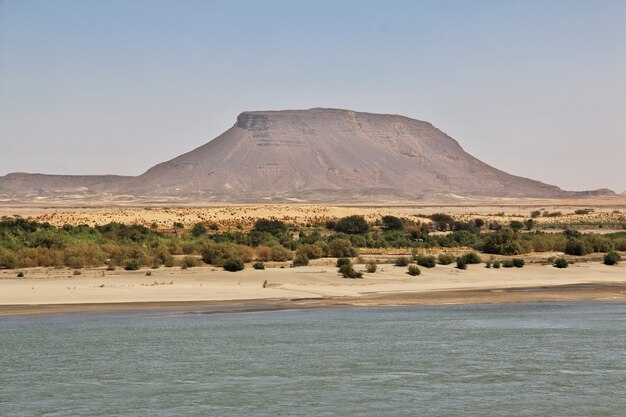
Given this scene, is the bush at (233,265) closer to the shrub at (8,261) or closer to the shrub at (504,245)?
the shrub at (8,261)

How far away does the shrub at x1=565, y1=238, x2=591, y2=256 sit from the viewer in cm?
5127

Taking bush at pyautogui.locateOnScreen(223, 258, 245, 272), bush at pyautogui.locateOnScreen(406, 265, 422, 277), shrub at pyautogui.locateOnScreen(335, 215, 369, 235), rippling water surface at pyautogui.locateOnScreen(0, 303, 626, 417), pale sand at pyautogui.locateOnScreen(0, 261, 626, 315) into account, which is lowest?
rippling water surface at pyautogui.locateOnScreen(0, 303, 626, 417)

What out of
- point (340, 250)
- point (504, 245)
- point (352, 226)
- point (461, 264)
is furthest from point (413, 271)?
point (352, 226)

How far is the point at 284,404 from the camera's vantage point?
16094 mm

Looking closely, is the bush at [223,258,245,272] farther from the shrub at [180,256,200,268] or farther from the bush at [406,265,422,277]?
the bush at [406,265,422,277]

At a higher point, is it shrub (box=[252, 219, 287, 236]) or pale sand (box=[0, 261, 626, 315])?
shrub (box=[252, 219, 287, 236])

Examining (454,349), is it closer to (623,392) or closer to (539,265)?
(623,392)

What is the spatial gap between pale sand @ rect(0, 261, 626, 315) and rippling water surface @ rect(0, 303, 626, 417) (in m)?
3.13

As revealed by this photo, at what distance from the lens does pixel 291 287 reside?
113 feet

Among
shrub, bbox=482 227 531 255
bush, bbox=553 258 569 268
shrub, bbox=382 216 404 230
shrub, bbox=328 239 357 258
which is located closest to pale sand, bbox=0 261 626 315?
bush, bbox=553 258 569 268

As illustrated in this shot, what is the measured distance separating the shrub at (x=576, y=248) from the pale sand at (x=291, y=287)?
368 inches

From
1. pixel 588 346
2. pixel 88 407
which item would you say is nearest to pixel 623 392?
pixel 588 346

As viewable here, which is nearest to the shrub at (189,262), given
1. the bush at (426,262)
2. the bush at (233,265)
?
the bush at (233,265)

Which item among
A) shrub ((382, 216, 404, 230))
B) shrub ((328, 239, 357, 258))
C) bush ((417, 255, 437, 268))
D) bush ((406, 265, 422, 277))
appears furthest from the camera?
shrub ((382, 216, 404, 230))
